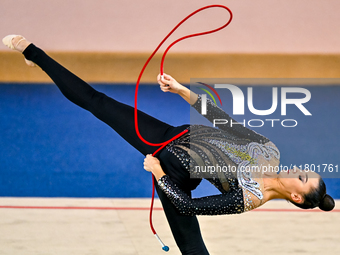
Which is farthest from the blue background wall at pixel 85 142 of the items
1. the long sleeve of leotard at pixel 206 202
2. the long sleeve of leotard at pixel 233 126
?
the long sleeve of leotard at pixel 206 202

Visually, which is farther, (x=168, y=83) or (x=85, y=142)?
(x=85, y=142)

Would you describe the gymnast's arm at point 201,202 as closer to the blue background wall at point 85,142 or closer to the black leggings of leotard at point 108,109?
the black leggings of leotard at point 108,109

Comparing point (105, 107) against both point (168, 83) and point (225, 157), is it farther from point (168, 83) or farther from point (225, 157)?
point (225, 157)

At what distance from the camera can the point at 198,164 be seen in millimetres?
1368

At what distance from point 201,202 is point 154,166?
21 cm

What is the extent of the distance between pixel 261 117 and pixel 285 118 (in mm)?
→ 357

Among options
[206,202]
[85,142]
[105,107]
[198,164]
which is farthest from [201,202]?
[85,142]

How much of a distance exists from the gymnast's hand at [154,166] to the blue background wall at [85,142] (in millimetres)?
1648

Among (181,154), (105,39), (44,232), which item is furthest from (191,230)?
(105,39)

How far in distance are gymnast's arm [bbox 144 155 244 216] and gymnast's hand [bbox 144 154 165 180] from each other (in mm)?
16

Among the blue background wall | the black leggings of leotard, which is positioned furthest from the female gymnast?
the blue background wall

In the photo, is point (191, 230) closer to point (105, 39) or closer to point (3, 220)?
point (3, 220)

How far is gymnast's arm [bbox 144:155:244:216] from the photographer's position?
1260mm

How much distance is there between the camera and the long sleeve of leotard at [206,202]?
1.26 meters
